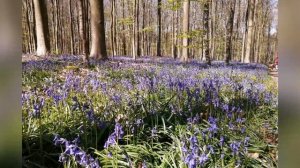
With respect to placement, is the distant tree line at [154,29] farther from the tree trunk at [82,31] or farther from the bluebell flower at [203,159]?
the bluebell flower at [203,159]

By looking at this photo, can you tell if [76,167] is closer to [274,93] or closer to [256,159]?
[256,159]

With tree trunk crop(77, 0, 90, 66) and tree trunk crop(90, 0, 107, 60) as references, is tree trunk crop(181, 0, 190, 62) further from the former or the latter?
tree trunk crop(77, 0, 90, 66)

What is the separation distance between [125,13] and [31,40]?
0.77 meters

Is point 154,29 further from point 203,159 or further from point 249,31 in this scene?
point 203,159

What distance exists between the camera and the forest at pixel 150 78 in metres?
2.89

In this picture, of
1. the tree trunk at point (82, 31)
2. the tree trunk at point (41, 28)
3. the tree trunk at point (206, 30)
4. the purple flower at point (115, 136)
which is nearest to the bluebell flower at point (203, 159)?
the purple flower at point (115, 136)

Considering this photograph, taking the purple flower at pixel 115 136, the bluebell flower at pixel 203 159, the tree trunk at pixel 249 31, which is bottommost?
the bluebell flower at pixel 203 159

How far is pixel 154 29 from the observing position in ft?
9.64

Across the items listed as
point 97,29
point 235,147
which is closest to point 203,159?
point 235,147

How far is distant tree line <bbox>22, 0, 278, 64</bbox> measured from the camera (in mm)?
2928

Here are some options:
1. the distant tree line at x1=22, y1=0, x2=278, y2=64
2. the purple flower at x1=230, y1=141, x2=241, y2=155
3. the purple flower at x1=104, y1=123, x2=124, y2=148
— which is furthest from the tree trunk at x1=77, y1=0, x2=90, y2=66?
the purple flower at x1=230, y1=141, x2=241, y2=155

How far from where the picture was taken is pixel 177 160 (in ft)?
8.86

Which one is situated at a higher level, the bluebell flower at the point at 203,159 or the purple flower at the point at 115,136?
the purple flower at the point at 115,136

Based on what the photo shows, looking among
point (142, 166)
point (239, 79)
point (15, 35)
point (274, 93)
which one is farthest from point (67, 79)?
point (274, 93)
